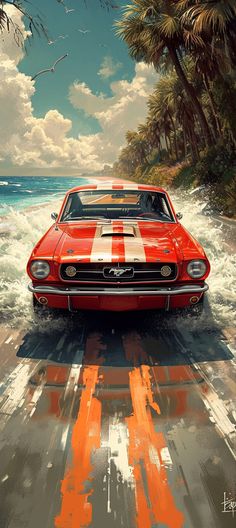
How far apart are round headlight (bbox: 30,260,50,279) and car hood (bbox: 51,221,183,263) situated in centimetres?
14

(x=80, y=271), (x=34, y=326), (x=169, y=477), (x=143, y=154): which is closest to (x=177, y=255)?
(x=80, y=271)

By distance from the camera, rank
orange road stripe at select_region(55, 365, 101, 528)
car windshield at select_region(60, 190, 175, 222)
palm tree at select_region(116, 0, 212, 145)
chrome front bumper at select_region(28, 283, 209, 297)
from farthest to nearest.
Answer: palm tree at select_region(116, 0, 212, 145) → car windshield at select_region(60, 190, 175, 222) → chrome front bumper at select_region(28, 283, 209, 297) → orange road stripe at select_region(55, 365, 101, 528)

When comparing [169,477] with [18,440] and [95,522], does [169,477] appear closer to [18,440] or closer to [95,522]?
[95,522]

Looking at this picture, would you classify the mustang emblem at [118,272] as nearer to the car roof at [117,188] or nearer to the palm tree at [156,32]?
the car roof at [117,188]

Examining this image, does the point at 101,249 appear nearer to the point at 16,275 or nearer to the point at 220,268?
the point at 16,275

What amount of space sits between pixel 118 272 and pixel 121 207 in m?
2.10

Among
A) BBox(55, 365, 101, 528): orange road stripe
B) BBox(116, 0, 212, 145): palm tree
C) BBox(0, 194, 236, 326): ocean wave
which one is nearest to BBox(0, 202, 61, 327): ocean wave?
BBox(0, 194, 236, 326): ocean wave

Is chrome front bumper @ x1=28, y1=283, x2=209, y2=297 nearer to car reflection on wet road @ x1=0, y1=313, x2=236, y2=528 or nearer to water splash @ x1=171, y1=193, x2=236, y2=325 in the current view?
car reflection on wet road @ x1=0, y1=313, x2=236, y2=528

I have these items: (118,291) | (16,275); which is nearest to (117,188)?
(16,275)

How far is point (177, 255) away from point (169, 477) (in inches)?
83.4

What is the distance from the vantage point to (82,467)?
7.16 feet

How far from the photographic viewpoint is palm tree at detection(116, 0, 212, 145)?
61.5ft
